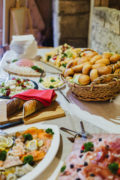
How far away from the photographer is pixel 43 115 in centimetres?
146

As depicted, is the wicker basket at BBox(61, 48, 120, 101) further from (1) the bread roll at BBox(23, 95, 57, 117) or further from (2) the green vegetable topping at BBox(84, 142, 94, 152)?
(2) the green vegetable topping at BBox(84, 142, 94, 152)

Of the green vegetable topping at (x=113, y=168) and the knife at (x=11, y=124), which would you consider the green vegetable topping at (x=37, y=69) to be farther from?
the green vegetable topping at (x=113, y=168)

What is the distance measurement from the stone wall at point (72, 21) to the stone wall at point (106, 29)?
735 mm

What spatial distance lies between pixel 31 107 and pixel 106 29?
190 centimetres

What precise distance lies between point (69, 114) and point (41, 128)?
0.27m

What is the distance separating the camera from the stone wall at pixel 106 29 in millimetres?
2627

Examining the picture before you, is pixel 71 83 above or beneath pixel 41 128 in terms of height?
above

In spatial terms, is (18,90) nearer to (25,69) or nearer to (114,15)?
(25,69)

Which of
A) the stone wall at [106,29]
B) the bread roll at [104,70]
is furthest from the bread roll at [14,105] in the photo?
the stone wall at [106,29]

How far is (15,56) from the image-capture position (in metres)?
2.57

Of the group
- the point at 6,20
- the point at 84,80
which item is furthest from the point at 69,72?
the point at 6,20

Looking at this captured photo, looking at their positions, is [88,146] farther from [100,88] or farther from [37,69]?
[37,69]

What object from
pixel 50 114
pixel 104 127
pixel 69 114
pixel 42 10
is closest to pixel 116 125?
pixel 104 127

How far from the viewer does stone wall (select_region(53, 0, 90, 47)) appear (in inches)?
159
